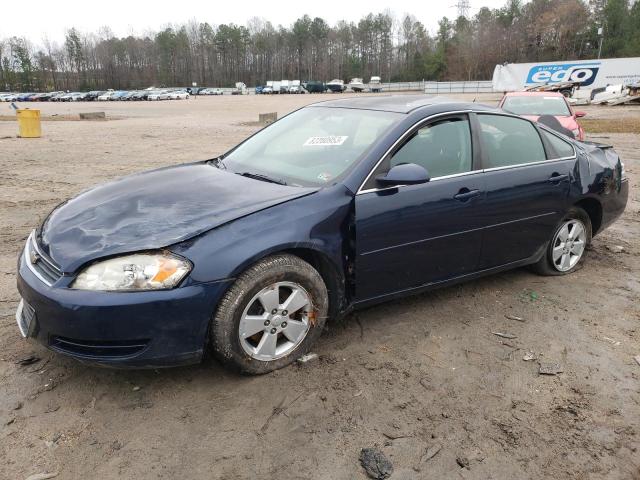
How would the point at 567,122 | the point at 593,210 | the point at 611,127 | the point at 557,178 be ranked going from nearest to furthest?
the point at 557,178, the point at 593,210, the point at 567,122, the point at 611,127

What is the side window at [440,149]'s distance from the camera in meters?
3.57

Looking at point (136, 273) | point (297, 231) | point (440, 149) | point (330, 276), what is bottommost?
point (330, 276)

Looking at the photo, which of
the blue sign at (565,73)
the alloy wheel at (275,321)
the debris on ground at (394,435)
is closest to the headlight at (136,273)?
the alloy wheel at (275,321)

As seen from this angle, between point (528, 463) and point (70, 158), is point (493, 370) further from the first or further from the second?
point (70, 158)

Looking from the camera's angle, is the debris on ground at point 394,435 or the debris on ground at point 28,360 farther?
the debris on ground at point 28,360

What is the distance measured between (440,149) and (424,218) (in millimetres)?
579

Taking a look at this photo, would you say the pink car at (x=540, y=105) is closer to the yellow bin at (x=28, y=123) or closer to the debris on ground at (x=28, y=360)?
the debris on ground at (x=28, y=360)

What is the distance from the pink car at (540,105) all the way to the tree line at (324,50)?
9579 centimetres

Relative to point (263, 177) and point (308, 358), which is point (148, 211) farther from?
point (308, 358)

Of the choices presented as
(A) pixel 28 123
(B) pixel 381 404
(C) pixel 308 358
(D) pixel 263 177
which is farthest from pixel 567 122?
(A) pixel 28 123

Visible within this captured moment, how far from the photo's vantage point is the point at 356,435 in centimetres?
260

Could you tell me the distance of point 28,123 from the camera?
16.9m

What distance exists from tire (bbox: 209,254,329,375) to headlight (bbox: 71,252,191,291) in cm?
31

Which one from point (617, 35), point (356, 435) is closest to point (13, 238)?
point (356, 435)
